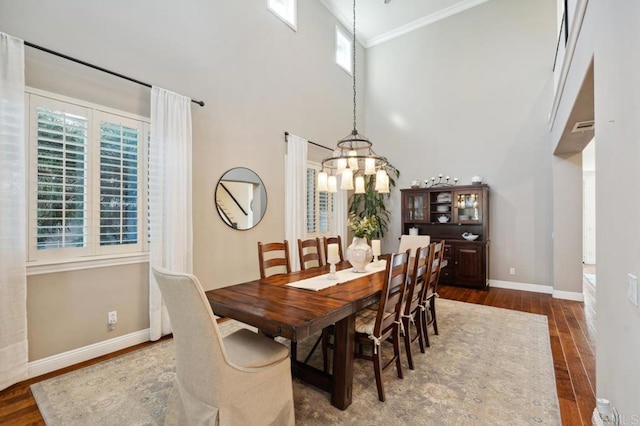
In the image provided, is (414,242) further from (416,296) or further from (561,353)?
(561,353)

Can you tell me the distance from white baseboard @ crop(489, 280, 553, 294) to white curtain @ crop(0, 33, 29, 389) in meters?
6.52

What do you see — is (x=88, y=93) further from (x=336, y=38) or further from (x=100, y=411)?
(x=336, y=38)

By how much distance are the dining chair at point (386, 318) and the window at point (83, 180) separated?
2.42 meters

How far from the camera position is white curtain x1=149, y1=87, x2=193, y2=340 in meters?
3.14

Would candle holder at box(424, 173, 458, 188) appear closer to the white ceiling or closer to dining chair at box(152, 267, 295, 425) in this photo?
the white ceiling

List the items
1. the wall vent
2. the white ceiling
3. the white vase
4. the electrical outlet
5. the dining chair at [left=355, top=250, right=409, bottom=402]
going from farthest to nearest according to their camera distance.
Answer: the white ceiling < the wall vent < the white vase < the dining chair at [left=355, top=250, right=409, bottom=402] < the electrical outlet

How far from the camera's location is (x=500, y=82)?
562 cm

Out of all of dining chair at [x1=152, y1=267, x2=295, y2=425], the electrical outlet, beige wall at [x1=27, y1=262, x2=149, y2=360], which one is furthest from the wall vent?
beige wall at [x1=27, y1=262, x2=149, y2=360]

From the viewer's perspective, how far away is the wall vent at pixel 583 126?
336 centimetres

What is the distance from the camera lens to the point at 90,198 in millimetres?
2777

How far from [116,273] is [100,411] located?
1.30 m

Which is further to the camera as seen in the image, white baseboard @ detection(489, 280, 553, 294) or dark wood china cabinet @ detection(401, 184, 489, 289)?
dark wood china cabinet @ detection(401, 184, 489, 289)

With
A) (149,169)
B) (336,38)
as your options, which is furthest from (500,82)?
(149,169)

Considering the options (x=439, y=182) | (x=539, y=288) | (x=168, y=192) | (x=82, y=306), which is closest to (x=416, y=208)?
(x=439, y=182)
